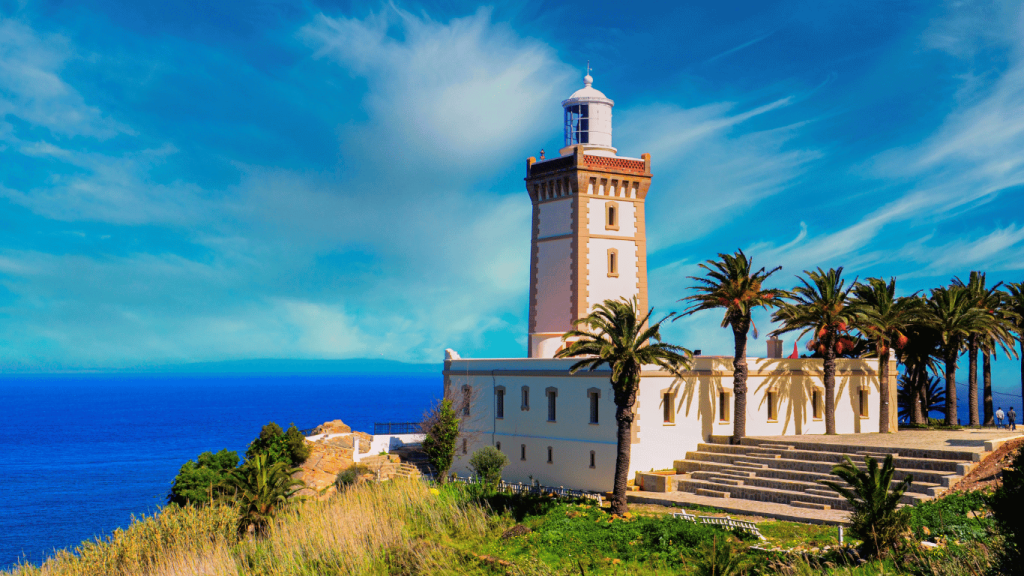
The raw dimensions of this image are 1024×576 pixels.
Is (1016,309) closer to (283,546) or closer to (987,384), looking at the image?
(987,384)

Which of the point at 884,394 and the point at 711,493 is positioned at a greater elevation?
the point at 884,394

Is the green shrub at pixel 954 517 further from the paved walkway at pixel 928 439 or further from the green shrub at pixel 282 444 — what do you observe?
the green shrub at pixel 282 444

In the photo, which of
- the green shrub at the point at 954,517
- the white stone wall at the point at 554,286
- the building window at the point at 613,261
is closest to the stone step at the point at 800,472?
the green shrub at the point at 954,517

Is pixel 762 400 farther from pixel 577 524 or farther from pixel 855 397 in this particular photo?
pixel 577 524

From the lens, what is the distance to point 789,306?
37062mm

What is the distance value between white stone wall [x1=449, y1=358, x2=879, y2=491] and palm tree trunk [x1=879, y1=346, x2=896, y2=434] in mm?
310

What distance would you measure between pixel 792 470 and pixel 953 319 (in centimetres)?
1553

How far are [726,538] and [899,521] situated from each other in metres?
5.33

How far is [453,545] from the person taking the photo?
2434 cm

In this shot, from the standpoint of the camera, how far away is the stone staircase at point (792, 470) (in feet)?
91.9

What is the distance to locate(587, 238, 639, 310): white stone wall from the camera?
41469 mm

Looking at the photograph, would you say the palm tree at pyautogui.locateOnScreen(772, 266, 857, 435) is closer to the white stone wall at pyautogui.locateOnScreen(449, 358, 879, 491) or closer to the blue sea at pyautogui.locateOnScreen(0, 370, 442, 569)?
the white stone wall at pyautogui.locateOnScreen(449, 358, 879, 491)

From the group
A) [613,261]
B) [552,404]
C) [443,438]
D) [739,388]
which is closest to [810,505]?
[739,388]

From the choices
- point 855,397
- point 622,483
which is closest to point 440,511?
point 622,483
